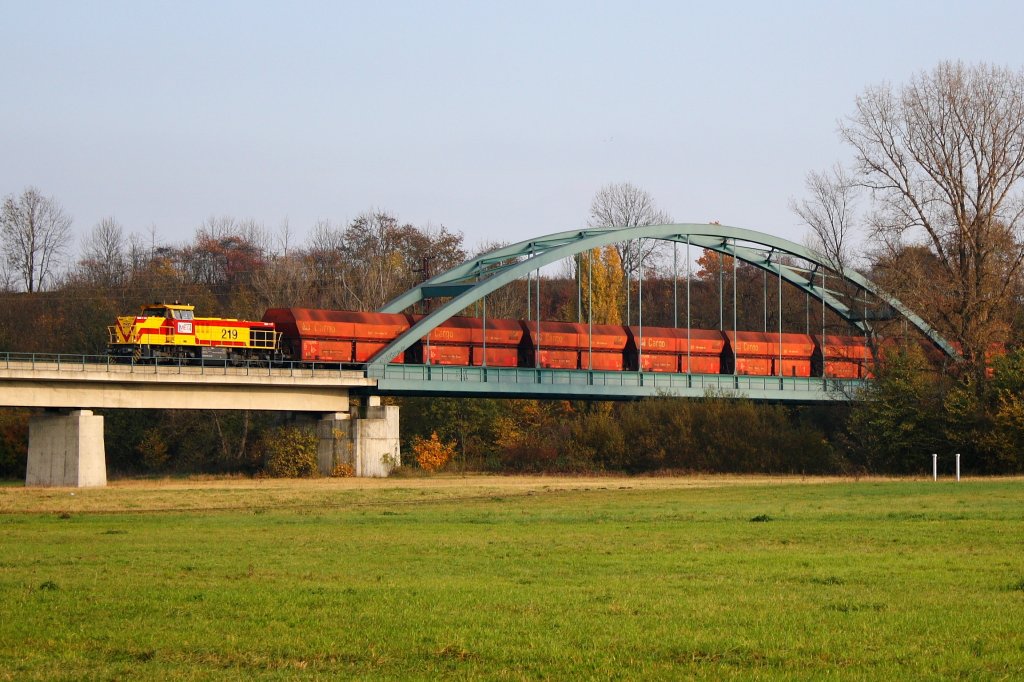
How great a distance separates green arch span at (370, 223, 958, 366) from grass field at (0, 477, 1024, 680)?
36485 mm

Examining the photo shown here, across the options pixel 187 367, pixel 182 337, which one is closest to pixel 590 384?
pixel 182 337

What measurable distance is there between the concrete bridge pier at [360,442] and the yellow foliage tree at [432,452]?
986 cm

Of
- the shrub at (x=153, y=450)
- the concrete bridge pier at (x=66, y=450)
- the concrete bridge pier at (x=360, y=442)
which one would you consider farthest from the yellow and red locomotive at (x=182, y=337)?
the shrub at (x=153, y=450)

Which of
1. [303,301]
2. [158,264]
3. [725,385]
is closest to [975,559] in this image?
[725,385]

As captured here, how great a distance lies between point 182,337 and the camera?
60562 millimetres

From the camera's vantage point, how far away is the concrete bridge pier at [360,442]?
64125 mm

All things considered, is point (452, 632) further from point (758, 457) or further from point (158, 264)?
point (158, 264)

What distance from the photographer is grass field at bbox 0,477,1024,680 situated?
38.3 feet

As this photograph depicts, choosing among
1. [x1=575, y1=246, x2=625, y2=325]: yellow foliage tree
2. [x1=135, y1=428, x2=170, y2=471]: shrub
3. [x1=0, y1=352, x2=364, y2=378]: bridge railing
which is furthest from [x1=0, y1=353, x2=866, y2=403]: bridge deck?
[x1=575, y1=246, x2=625, y2=325]: yellow foliage tree

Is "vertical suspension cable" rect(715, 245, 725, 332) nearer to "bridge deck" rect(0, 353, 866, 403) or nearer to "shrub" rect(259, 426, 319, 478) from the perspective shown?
"bridge deck" rect(0, 353, 866, 403)

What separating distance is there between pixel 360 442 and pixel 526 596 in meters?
50.0

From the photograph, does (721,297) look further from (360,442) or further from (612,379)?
(360,442)

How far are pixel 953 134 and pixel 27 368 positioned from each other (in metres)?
44.4

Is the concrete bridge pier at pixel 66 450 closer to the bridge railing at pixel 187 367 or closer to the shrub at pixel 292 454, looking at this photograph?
the bridge railing at pixel 187 367
